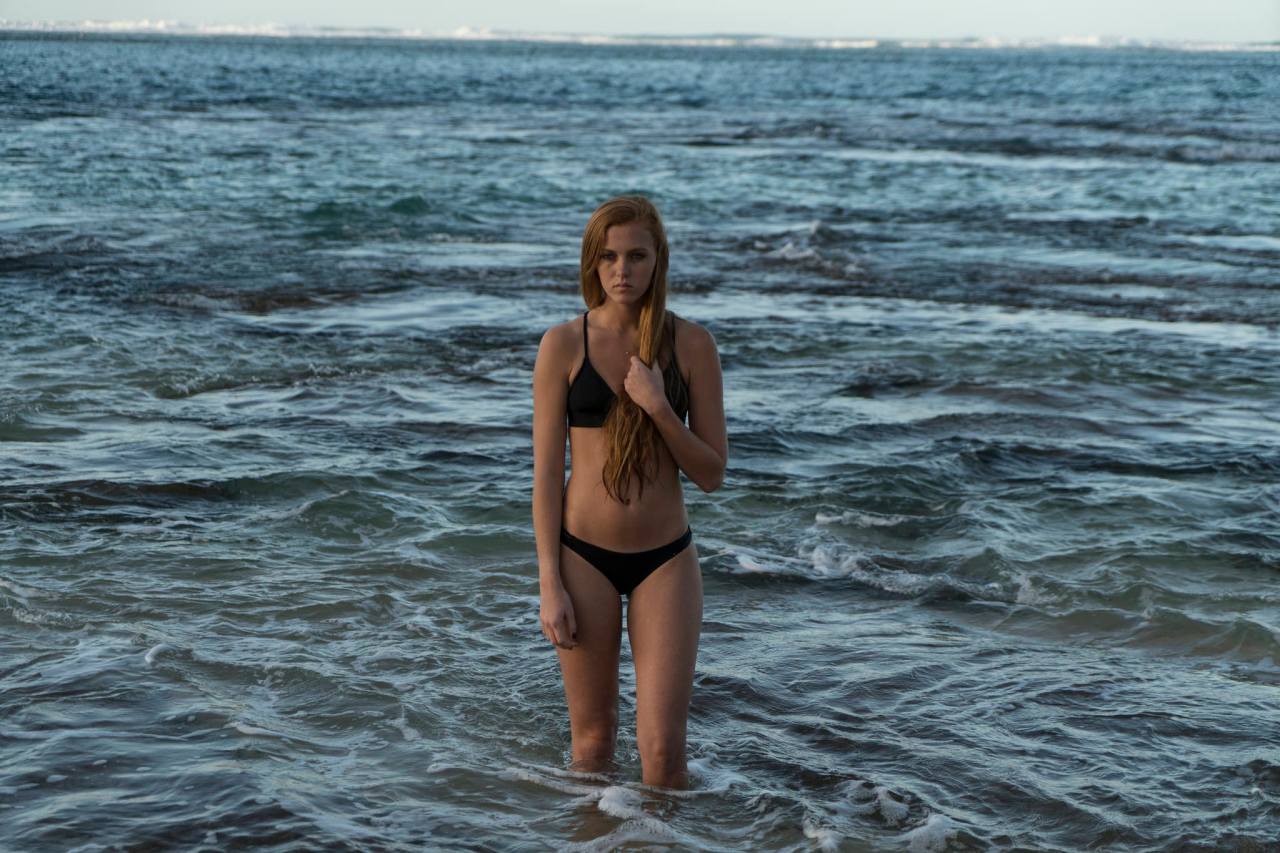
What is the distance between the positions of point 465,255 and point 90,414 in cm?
928

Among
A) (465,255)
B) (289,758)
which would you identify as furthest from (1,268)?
(289,758)

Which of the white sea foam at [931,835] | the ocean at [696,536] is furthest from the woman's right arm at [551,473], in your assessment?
the white sea foam at [931,835]

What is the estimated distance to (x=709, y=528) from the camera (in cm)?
840

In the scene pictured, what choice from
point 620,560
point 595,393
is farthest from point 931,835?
point 595,393

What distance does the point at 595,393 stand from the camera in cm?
430

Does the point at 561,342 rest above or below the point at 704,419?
above

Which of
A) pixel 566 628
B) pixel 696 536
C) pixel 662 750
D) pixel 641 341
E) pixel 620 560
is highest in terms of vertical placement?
pixel 641 341

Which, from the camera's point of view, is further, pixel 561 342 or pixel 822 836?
pixel 822 836

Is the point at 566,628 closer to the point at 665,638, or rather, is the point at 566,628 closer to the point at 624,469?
the point at 665,638

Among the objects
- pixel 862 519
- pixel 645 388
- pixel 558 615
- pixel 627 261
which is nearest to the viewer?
pixel 645 388

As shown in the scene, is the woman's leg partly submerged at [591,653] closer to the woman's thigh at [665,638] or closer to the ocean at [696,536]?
the woman's thigh at [665,638]

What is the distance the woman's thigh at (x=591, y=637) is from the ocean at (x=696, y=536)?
1.54 ft

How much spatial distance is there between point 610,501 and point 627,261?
2.44ft

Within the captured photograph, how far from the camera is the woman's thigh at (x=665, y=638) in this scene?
14.4 feet
